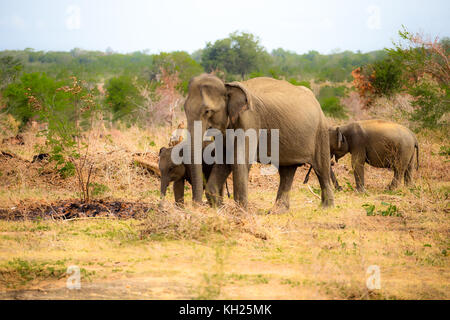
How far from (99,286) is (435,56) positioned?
49.3 feet

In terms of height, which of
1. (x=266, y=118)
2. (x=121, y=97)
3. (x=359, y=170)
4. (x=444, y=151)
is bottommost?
(x=359, y=170)

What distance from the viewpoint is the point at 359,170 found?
42.6 feet

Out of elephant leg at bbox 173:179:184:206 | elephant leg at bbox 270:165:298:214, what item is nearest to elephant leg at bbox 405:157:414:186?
elephant leg at bbox 270:165:298:214

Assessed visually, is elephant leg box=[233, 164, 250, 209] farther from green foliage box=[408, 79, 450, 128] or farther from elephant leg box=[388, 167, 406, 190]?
green foliage box=[408, 79, 450, 128]

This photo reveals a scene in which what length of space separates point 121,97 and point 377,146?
17849mm

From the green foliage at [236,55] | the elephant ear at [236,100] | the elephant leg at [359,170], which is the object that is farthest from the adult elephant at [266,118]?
the green foliage at [236,55]

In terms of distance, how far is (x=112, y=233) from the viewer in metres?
7.86

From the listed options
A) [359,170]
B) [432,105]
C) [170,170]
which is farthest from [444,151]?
[170,170]

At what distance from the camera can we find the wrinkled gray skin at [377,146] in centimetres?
1298

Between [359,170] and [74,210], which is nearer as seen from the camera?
[74,210]

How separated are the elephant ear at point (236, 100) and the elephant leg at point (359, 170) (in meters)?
5.44

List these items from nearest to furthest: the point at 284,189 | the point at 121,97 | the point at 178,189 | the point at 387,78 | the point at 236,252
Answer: the point at 236,252 → the point at 178,189 → the point at 284,189 → the point at 387,78 → the point at 121,97

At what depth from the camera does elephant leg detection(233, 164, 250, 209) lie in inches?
331

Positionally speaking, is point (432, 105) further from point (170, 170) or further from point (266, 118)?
point (170, 170)
